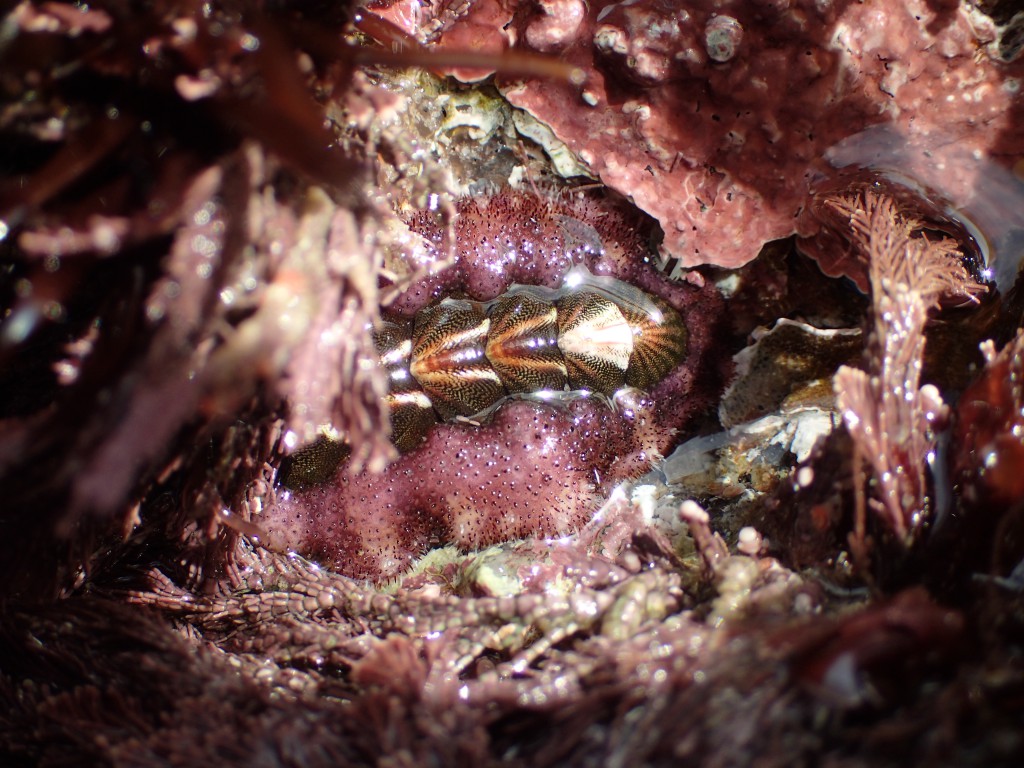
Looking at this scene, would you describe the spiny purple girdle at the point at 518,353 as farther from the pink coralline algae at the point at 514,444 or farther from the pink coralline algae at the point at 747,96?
the pink coralline algae at the point at 747,96

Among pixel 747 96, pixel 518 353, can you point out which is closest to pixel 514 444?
pixel 518 353

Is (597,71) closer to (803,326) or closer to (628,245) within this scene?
(628,245)

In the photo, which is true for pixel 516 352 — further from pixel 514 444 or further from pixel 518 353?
pixel 514 444

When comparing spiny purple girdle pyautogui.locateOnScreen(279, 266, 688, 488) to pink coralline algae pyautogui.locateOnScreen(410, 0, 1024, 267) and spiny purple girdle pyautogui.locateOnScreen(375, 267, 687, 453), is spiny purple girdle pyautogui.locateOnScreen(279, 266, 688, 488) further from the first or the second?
pink coralline algae pyautogui.locateOnScreen(410, 0, 1024, 267)

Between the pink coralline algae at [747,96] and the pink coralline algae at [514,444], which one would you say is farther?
the pink coralline algae at [514,444]

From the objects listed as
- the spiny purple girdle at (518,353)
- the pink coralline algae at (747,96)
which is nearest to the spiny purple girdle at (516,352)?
the spiny purple girdle at (518,353)

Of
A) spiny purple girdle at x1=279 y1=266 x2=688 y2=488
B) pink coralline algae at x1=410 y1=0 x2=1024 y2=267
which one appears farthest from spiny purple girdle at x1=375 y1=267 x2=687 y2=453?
pink coralline algae at x1=410 y1=0 x2=1024 y2=267
